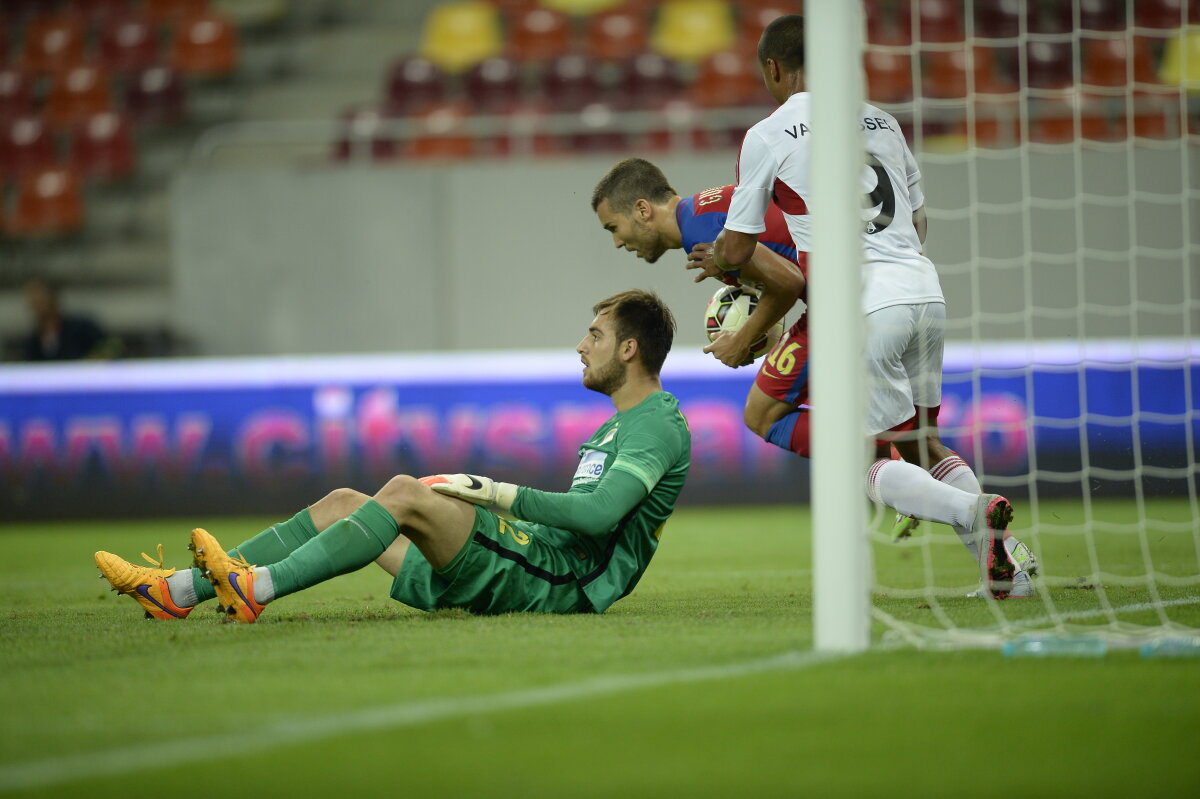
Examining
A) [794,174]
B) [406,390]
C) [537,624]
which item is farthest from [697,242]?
[406,390]

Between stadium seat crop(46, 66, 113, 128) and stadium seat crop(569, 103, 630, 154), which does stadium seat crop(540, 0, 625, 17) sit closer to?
stadium seat crop(569, 103, 630, 154)

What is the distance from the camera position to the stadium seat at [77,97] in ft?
47.0

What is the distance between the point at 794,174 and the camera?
4.93 meters

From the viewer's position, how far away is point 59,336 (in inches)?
464

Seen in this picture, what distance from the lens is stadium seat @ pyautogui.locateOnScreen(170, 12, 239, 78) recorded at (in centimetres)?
1474

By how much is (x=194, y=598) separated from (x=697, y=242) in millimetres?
2192

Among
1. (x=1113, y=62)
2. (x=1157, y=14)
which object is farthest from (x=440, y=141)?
(x=1157, y=14)

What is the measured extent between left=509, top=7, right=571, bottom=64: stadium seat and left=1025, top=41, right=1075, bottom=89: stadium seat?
15.3ft

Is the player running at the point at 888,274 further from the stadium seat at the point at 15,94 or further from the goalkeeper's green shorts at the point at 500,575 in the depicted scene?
the stadium seat at the point at 15,94

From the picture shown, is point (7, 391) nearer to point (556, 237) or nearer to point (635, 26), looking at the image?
point (556, 237)

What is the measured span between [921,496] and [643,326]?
1.10 meters

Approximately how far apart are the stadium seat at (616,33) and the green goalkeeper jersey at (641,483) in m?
10.5

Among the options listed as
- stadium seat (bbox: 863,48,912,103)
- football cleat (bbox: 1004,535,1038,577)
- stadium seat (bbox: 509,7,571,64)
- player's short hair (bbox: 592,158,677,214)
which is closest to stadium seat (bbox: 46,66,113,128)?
stadium seat (bbox: 509,7,571,64)

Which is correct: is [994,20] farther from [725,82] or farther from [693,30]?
[693,30]
